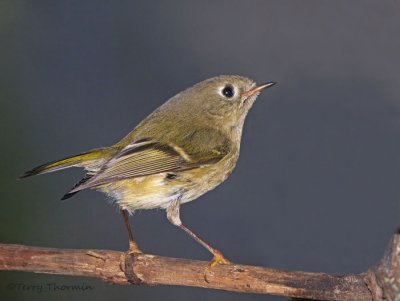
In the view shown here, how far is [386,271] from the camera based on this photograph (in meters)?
1.05

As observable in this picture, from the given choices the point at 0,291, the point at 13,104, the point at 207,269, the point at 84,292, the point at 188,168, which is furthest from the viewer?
the point at 13,104

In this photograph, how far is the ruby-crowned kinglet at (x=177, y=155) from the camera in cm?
140

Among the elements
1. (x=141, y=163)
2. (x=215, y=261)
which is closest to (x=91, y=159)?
(x=141, y=163)

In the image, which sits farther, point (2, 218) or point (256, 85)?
point (2, 218)

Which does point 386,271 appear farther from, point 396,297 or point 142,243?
point 142,243

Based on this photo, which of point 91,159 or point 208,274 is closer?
point 208,274

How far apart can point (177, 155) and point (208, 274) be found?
0.29m

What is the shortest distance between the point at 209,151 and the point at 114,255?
1.03 feet

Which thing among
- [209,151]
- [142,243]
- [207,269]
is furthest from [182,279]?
[142,243]

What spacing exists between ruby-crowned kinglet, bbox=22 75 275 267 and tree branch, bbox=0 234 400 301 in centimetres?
4

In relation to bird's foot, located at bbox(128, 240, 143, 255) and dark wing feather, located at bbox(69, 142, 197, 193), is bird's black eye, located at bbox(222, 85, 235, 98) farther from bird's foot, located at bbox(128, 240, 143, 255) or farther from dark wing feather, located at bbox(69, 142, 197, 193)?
bird's foot, located at bbox(128, 240, 143, 255)

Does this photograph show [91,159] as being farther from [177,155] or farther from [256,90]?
[256,90]

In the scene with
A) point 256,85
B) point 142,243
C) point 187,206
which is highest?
point 256,85

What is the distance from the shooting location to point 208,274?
127 cm
